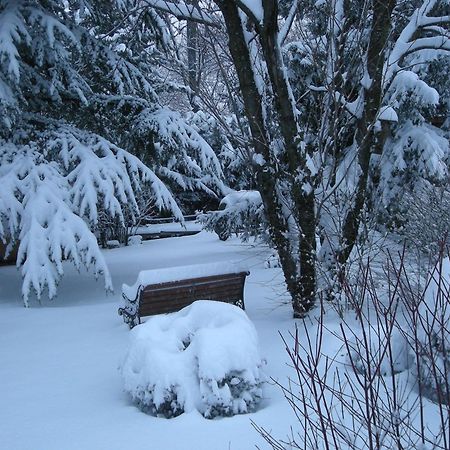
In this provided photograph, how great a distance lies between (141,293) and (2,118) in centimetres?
452

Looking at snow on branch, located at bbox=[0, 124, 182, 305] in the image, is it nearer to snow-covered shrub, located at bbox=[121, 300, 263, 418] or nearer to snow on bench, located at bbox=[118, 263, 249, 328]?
snow on bench, located at bbox=[118, 263, 249, 328]

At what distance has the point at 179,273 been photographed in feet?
25.1

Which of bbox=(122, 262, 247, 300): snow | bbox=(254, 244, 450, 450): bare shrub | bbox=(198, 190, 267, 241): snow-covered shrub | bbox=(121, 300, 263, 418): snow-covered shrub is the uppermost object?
bbox=(254, 244, 450, 450): bare shrub

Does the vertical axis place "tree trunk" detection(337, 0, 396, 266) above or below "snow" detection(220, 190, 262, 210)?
above

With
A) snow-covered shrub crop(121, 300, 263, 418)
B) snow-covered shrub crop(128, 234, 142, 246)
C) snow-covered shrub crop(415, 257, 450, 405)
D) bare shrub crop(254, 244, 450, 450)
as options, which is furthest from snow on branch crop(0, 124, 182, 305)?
snow-covered shrub crop(128, 234, 142, 246)

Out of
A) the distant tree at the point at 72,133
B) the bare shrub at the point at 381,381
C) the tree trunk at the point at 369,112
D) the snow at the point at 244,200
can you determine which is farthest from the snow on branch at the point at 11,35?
the bare shrub at the point at 381,381

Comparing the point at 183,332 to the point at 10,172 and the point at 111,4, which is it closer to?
the point at 10,172

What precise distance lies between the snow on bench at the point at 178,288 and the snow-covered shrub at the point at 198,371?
2307mm

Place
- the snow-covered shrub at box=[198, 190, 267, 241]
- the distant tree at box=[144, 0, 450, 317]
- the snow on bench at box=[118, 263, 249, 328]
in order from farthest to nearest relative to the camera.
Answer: the snow-covered shrub at box=[198, 190, 267, 241]
the snow on bench at box=[118, 263, 249, 328]
the distant tree at box=[144, 0, 450, 317]

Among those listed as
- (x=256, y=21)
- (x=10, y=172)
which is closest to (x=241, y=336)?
(x=256, y=21)

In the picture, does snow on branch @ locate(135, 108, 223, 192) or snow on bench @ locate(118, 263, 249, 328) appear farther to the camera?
snow on branch @ locate(135, 108, 223, 192)

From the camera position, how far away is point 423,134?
11.9 meters

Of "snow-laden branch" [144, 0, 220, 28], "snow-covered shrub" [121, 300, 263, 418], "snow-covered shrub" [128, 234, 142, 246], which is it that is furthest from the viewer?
"snow-covered shrub" [128, 234, 142, 246]

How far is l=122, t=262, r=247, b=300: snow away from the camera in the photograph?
7.45 metres
